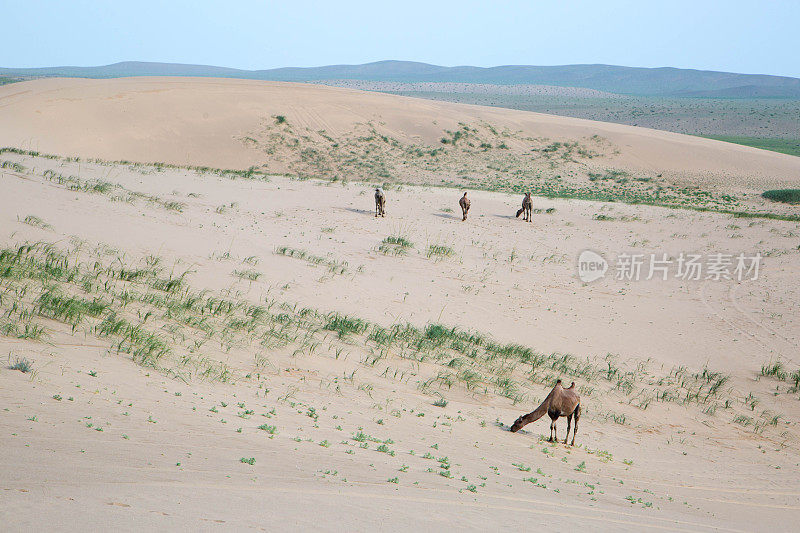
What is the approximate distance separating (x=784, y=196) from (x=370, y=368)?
1479 inches

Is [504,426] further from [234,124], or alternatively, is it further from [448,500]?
[234,124]

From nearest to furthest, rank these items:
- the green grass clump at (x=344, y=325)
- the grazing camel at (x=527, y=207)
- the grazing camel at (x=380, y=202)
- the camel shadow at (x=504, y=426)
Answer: the camel shadow at (x=504, y=426) → the green grass clump at (x=344, y=325) → the grazing camel at (x=380, y=202) → the grazing camel at (x=527, y=207)

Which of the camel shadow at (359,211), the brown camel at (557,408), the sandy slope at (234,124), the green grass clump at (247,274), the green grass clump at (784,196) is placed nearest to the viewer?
the brown camel at (557,408)

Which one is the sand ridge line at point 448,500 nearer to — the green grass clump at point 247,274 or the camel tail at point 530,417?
the camel tail at point 530,417

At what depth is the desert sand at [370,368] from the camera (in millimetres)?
5496

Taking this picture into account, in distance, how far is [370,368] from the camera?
10.9 metres

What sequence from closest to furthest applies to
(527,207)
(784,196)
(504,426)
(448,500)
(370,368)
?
(448,500)
(504,426)
(370,368)
(527,207)
(784,196)

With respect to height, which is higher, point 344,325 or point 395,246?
point 395,246

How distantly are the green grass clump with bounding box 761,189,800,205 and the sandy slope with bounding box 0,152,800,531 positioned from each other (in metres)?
18.0

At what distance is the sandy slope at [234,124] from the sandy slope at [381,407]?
20793 millimetres

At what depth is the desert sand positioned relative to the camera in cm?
550

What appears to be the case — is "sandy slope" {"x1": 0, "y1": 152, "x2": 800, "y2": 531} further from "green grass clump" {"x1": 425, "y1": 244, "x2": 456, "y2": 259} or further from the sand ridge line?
"green grass clump" {"x1": 425, "y1": 244, "x2": 456, "y2": 259}

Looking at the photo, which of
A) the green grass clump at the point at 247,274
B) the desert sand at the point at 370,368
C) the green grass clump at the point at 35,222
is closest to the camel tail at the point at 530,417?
the desert sand at the point at 370,368

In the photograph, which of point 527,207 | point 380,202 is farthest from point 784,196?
point 380,202
